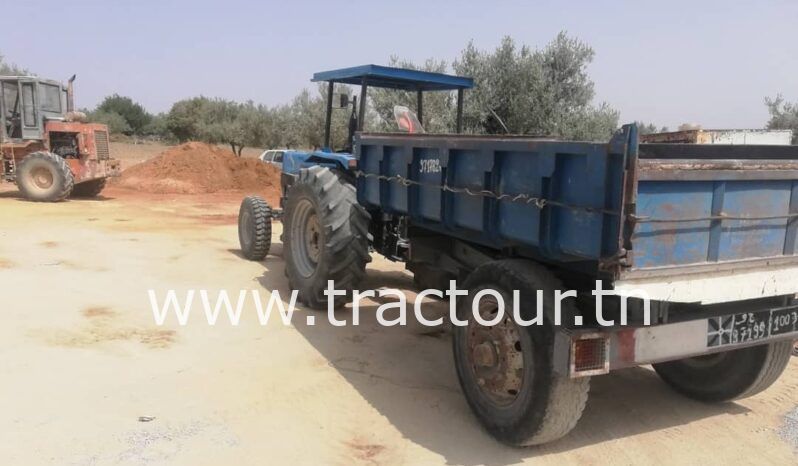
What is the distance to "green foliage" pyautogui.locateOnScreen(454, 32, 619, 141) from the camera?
1608 centimetres

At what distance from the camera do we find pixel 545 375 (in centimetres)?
352

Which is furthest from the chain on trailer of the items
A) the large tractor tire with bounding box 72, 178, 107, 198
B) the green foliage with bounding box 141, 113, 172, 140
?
the green foliage with bounding box 141, 113, 172, 140

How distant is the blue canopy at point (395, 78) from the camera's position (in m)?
7.11

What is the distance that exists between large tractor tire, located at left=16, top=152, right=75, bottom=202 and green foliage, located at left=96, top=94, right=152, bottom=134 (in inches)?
1792

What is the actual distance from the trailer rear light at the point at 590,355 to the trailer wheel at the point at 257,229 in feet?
20.2

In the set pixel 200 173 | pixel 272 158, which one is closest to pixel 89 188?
pixel 200 173

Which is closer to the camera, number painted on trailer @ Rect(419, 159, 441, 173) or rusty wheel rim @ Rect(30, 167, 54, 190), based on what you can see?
number painted on trailer @ Rect(419, 159, 441, 173)

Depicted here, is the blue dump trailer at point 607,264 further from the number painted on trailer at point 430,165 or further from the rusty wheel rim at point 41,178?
the rusty wheel rim at point 41,178

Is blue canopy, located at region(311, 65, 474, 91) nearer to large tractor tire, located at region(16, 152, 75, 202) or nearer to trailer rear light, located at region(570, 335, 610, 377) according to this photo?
trailer rear light, located at region(570, 335, 610, 377)

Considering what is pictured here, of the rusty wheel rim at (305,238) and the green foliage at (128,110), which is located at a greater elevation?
the green foliage at (128,110)

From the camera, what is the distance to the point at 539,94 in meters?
16.1

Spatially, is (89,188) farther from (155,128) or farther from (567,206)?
(155,128)

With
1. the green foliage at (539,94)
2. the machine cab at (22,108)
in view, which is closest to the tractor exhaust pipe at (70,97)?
the machine cab at (22,108)

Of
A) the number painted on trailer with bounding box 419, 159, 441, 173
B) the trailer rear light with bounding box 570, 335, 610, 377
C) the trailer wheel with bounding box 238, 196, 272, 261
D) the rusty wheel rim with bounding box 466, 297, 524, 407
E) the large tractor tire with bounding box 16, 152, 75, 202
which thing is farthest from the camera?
the large tractor tire with bounding box 16, 152, 75, 202
